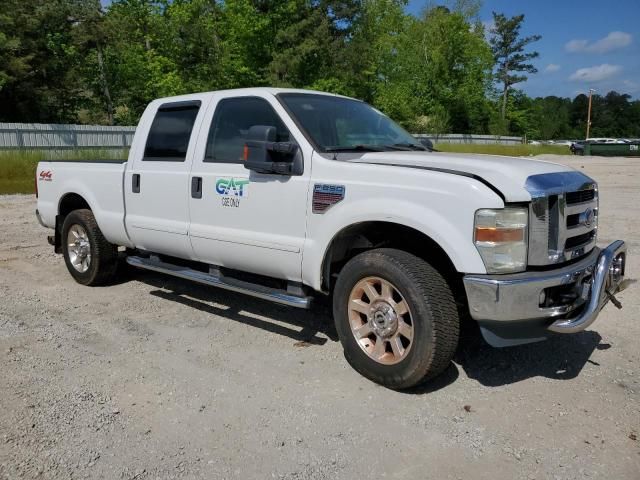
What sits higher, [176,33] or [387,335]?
[176,33]

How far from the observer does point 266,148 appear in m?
4.02

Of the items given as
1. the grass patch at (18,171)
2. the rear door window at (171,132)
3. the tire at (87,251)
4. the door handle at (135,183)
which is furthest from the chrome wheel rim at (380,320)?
the grass patch at (18,171)

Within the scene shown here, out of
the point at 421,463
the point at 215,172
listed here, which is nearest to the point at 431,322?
the point at 421,463

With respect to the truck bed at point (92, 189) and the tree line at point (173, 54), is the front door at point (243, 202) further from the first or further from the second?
the tree line at point (173, 54)

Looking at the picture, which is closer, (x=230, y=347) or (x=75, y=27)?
(x=230, y=347)

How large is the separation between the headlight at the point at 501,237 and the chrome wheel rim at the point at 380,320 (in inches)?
24.4

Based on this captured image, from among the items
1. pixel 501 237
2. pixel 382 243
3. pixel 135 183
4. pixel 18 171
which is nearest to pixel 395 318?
pixel 382 243

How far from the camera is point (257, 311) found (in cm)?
538

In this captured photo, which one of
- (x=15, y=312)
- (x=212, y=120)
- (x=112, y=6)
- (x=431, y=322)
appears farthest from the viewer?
(x=112, y=6)

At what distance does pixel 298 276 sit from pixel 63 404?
1.78m

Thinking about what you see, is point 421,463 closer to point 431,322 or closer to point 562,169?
point 431,322

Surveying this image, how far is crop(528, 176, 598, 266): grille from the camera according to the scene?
3354 millimetres

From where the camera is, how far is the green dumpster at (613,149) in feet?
149

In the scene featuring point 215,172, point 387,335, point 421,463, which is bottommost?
point 421,463
